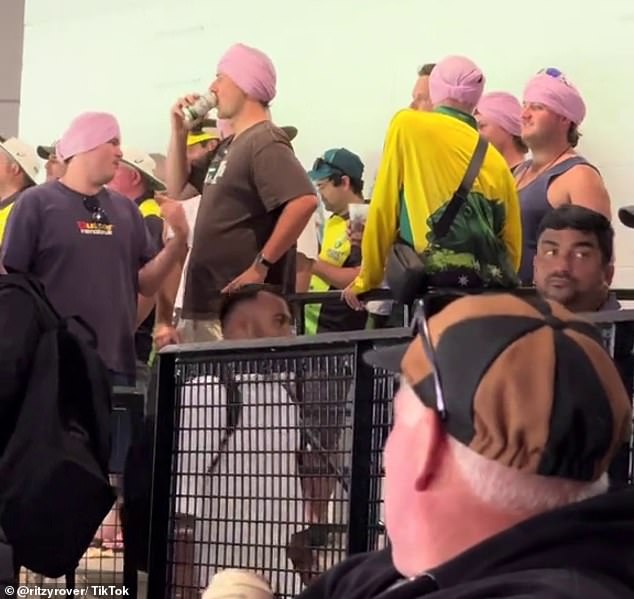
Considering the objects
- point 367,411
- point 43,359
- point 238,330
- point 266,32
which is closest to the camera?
point 367,411

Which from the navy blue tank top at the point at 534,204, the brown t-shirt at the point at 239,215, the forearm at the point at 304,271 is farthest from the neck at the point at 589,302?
Answer: the forearm at the point at 304,271

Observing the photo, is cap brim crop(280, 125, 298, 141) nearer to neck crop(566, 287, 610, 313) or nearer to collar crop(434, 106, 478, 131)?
collar crop(434, 106, 478, 131)

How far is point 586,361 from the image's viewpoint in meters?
1.25

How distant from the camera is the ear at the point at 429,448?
1255mm

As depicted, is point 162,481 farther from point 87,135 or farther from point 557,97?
point 557,97

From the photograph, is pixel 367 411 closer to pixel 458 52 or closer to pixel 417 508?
pixel 417 508

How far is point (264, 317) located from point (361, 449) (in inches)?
48.0

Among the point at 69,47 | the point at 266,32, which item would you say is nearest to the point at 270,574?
the point at 266,32

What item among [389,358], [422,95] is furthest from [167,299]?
[389,358]

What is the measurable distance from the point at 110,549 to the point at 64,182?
118cm

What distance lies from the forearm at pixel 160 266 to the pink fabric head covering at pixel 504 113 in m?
1.11

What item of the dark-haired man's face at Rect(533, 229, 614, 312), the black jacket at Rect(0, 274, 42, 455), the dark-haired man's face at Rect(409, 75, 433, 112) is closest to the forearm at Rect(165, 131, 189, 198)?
the dark-haired man's face at Rect(409, 75, 433, 112)

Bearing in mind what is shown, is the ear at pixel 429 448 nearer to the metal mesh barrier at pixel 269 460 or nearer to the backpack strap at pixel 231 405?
the metal mesh barrier at pixel 269 460

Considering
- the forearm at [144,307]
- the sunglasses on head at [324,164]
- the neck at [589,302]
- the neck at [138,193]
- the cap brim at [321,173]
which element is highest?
the sunglasses on head at [324,164]
